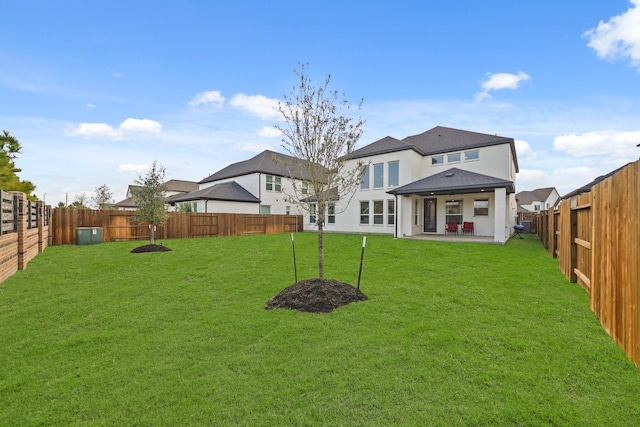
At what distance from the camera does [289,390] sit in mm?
2861

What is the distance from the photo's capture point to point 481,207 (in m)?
17.7

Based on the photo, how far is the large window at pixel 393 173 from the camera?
1933 cm

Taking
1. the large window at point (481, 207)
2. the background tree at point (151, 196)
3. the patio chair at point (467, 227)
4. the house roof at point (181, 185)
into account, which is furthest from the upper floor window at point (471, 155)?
the house roof at point (181, 185)

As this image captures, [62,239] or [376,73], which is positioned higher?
Answer: [376,73]

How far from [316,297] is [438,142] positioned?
1832 centimetres

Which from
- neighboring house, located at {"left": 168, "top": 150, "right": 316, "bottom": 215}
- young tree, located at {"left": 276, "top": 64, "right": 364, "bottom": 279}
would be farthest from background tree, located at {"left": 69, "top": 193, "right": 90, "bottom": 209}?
young tree, located at {"left": 276, "top": 64, "right": 364, "bottom": 279}

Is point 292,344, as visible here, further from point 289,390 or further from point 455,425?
point 455,425

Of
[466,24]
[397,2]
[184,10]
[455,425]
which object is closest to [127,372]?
[455,425]

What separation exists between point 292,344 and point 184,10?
1289 centimetres

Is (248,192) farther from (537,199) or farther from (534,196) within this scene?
(534,196)

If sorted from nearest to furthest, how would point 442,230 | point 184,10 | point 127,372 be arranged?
point 127,372, point 184,10, point 442,230

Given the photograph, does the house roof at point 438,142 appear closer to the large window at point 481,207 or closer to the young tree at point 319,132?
the large window at point 481,207

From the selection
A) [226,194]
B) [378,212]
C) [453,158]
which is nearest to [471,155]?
[453,158]

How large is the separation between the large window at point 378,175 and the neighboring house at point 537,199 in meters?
48.4
